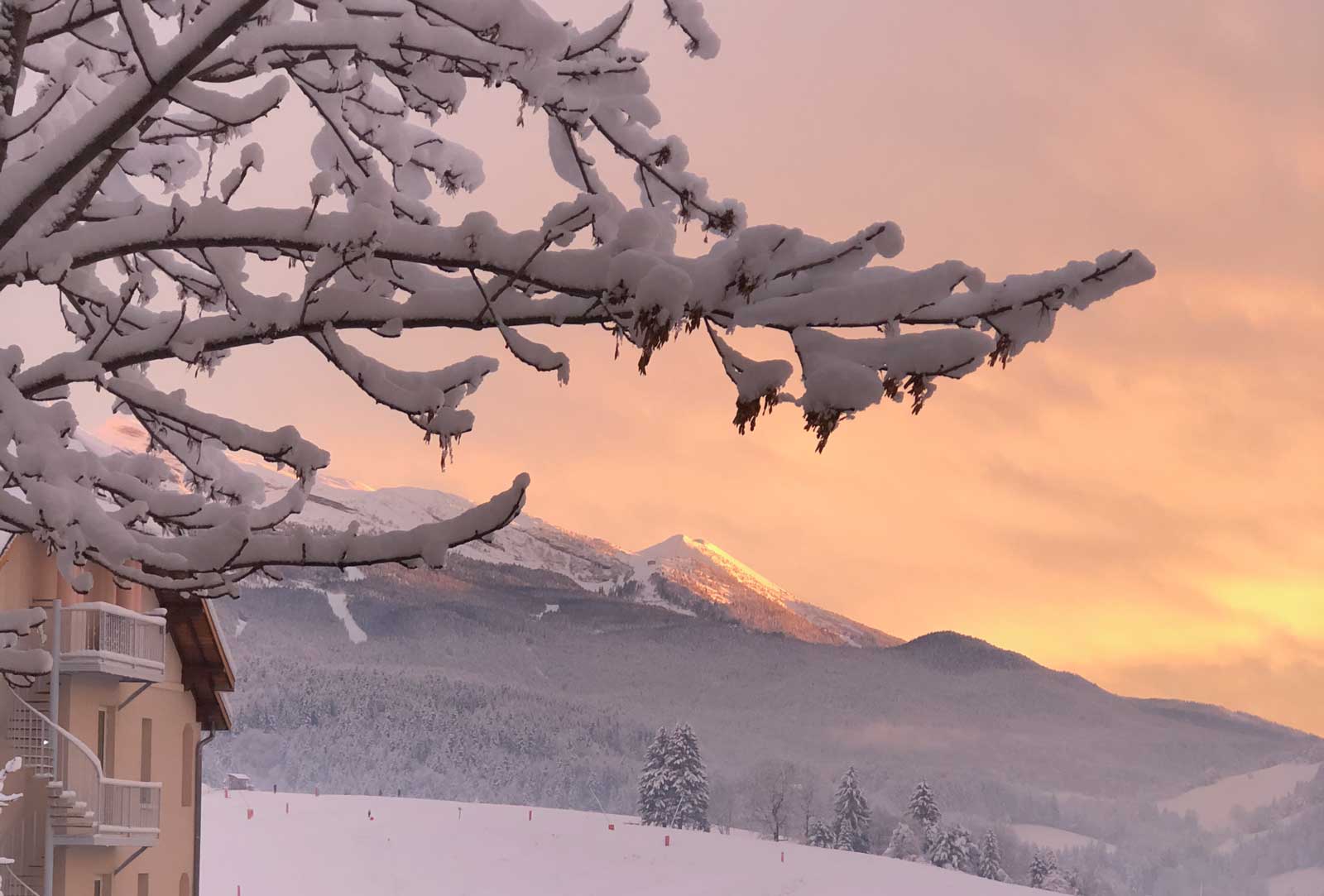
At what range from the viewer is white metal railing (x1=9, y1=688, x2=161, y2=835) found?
1917cm

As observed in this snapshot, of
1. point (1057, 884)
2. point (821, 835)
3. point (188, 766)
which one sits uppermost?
point (188, 766)

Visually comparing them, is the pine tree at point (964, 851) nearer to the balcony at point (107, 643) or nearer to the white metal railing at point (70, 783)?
the balcony at point (107, 643)

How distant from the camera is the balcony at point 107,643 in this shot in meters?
19.7

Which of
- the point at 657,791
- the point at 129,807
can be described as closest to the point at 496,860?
the point at 657,791

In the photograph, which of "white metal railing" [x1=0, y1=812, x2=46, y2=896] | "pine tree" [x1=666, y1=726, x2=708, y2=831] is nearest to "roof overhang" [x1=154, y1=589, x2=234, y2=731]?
"white metal railing" [x1=0, y1=812, x2=46, y2=896]

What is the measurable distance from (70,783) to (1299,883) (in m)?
191

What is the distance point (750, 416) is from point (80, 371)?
6.95ft

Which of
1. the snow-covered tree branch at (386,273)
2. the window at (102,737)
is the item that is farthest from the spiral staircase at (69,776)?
the snow-covered tree branch at (386,273)

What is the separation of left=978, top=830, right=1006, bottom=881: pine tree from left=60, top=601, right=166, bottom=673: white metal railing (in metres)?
81.4

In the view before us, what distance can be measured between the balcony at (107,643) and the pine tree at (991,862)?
81.3 meters

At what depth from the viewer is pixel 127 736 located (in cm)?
2155

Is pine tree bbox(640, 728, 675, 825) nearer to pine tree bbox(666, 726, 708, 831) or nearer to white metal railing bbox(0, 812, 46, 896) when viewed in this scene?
pine tree bbox(666, 726, 708, 831)

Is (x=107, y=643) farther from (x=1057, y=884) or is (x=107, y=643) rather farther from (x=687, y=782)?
(x=1057, y=884)

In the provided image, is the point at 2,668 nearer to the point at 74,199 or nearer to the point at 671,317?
the point at 74,199
